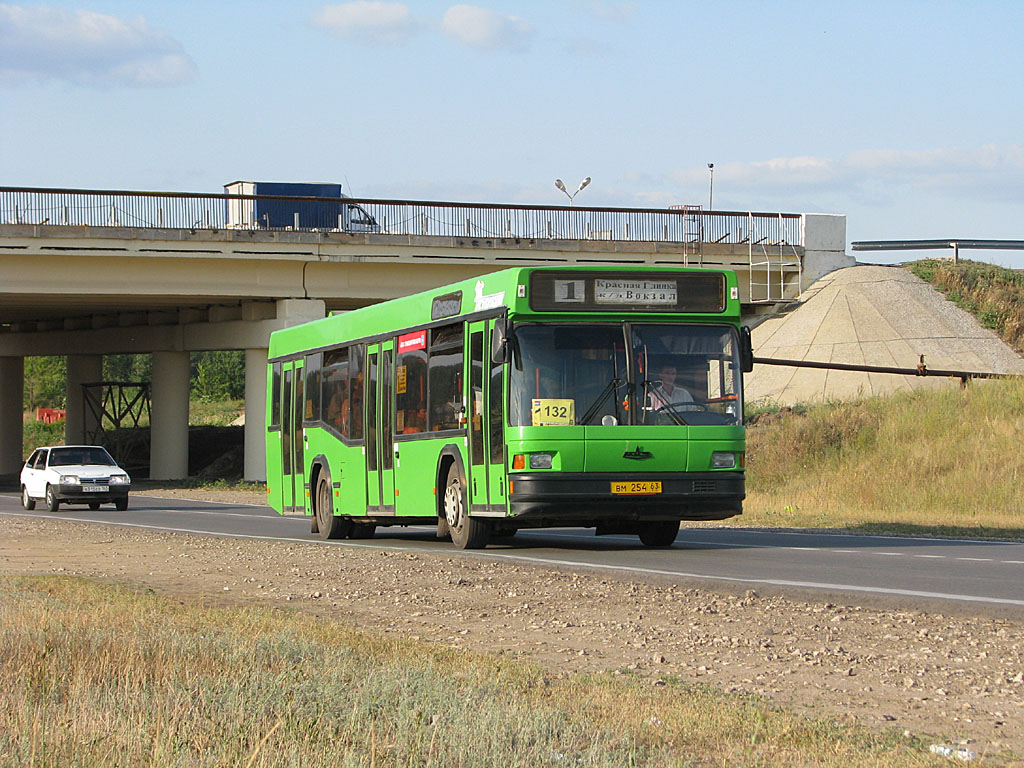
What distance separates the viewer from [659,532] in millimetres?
19234

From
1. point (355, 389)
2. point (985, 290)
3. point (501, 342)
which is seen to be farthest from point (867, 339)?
point (501, 342)

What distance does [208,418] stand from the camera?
342ft

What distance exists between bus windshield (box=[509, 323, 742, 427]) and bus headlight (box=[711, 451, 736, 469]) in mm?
368

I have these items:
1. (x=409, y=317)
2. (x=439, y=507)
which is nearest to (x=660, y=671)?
(x=439, y=507)

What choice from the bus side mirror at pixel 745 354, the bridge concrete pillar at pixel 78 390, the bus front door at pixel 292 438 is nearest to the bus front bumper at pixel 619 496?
the bus side mirror at pixel 745 354

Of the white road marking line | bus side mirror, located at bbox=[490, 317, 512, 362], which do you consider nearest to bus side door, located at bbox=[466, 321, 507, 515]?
bus side mirror, located at bbox=[490, 317, 512, 362]

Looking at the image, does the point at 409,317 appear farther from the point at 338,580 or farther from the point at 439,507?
the point at 338,580

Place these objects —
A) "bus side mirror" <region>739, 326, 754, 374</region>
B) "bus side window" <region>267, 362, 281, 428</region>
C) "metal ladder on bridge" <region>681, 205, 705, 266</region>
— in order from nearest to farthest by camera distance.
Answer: "bus side mirror" <region>739, 326, 754, 374</region> → "bus side window" <region>267, 362, 281, 428</region> → "metal ladder on bridge" <region>681, 205, 705, 266</region>

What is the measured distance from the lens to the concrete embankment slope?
43906mm

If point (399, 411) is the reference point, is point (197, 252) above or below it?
above

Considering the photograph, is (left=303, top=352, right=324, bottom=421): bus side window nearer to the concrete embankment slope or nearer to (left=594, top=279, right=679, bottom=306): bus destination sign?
(left=594, top=279, right=679, bottom=306): bus destination sign

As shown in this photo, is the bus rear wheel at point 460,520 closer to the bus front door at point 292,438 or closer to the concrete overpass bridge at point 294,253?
the bus front door at point 292,438

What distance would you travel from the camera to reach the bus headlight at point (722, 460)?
56.2 ft

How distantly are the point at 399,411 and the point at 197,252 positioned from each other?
83.9 feet
